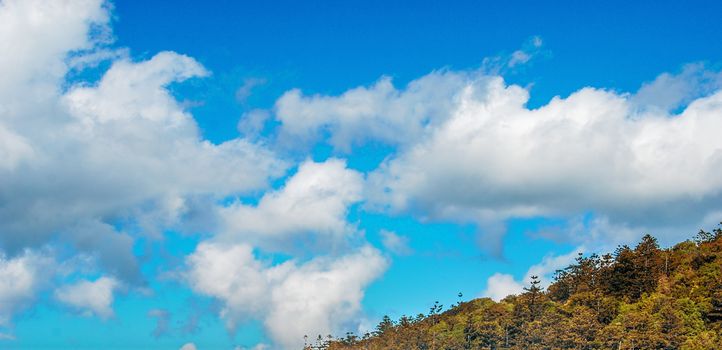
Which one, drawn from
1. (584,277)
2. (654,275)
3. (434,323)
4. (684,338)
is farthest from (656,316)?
(434,323)

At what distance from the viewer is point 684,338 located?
95.2 m

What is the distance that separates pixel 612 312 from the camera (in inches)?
4525

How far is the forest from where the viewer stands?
97756mm

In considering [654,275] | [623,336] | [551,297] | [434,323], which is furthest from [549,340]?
[434,323]

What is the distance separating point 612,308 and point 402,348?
41.2m

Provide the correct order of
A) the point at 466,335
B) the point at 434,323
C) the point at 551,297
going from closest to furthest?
the point at 466,335, the point at 551,297, the point at 434,323

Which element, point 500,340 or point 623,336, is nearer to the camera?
point 623,336

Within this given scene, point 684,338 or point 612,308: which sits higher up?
point 612,308

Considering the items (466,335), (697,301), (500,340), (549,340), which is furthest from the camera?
(466,335)

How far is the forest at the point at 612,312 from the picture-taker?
9776 centimetres

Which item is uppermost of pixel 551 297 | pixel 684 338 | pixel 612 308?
pixel 551 297

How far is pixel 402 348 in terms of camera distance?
13838 centimetres

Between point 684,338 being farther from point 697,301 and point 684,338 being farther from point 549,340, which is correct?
point 549,340

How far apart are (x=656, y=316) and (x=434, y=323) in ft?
207
